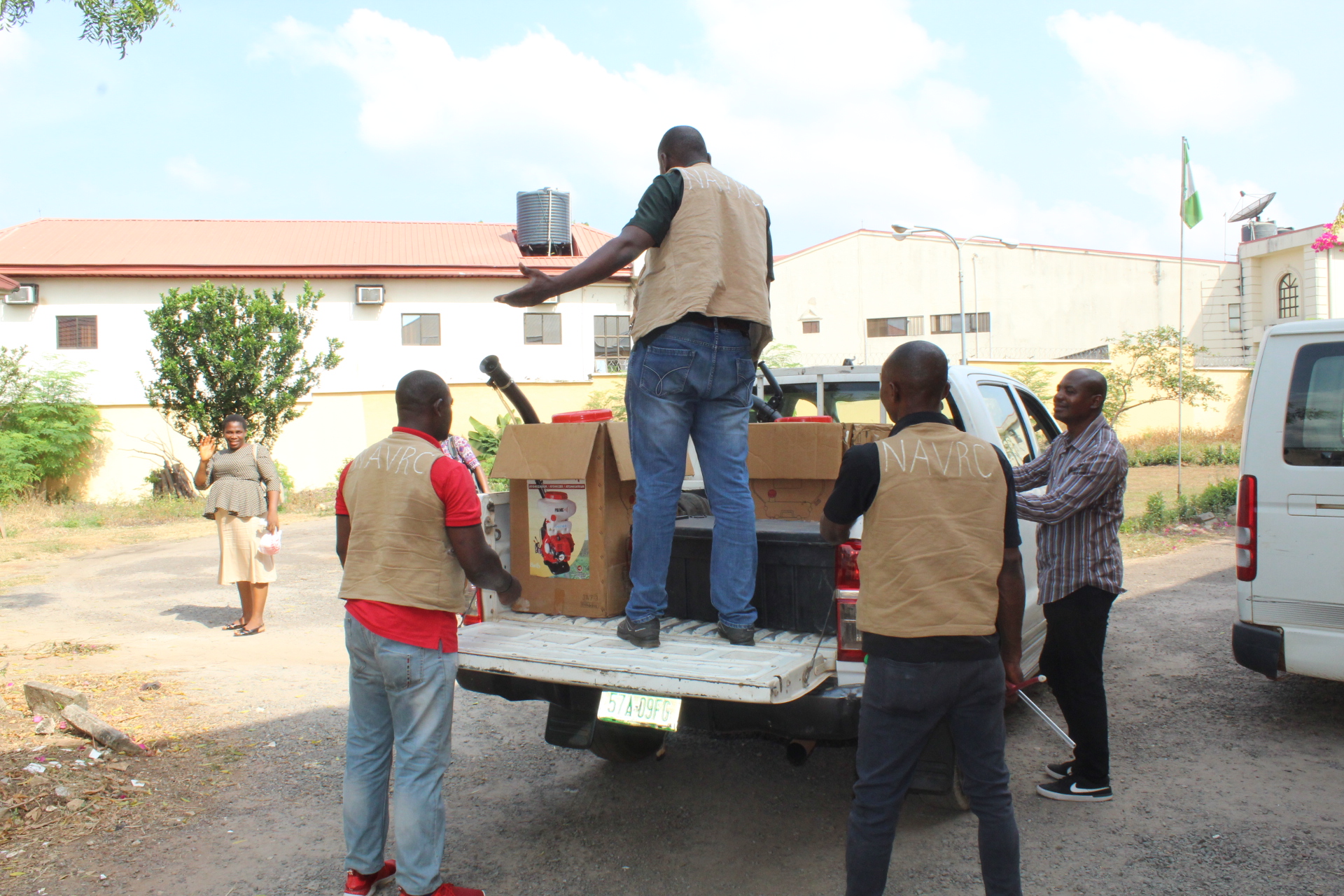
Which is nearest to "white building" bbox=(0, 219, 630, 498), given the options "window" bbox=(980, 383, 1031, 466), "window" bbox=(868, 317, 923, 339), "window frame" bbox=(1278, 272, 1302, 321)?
"window" bbox=(868, 317, 923, 339)

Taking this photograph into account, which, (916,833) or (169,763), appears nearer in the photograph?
(916,833)

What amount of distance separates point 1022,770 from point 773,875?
1.65 meters

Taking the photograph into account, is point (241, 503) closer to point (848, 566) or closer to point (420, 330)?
point (848, 566)

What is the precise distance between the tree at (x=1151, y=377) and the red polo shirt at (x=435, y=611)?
2374 centimetres

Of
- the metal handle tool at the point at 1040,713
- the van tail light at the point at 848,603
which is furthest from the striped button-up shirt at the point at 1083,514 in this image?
the van tail light at the point at 848,603

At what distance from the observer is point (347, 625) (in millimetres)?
3107

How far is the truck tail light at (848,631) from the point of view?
3.15m

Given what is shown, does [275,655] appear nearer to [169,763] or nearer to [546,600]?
[169,763]

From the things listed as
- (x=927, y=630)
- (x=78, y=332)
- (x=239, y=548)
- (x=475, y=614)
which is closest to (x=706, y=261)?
(x=927, y=630)

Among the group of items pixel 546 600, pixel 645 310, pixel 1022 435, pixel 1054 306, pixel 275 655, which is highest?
pixel 1054 306

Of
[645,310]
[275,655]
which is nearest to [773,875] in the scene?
[645,310]

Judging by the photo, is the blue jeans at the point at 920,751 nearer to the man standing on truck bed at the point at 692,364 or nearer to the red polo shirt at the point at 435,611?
the man standing on truck bed at the point at 692,364

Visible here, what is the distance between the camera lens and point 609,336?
25672 millimetres

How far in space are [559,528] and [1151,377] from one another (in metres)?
24.6
